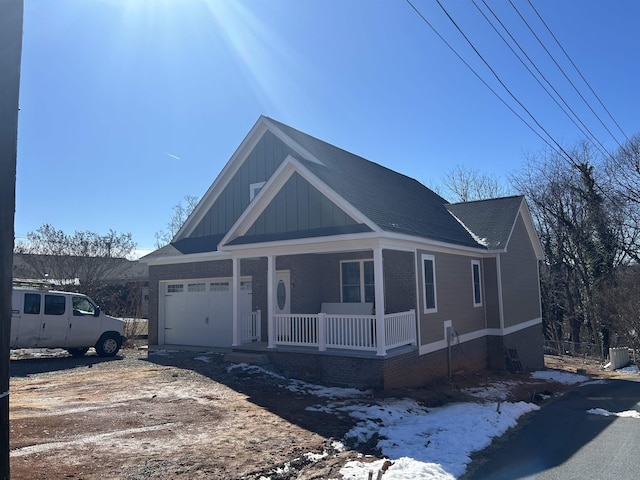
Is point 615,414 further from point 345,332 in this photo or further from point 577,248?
point 577,248

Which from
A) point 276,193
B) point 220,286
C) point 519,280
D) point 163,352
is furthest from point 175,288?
point 519,280

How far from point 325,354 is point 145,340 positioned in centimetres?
1241

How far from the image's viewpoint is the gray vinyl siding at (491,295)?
16.8 metres

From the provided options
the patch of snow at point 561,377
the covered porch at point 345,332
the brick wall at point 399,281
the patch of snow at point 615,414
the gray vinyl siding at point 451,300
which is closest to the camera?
the patch of snow at point 615,414

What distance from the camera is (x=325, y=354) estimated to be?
1104 centimetres

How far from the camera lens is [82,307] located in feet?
49.0

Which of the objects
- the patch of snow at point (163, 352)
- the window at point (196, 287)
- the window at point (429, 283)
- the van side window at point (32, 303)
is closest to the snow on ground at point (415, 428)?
the window at point (429, 283)

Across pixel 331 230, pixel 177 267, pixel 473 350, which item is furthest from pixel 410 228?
pixel 177 267

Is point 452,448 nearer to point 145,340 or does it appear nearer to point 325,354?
point 325,354

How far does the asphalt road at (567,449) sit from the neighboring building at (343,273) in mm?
3108

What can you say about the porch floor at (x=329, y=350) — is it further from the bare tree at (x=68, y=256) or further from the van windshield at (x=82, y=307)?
the bare tree at (x=68, y=256)

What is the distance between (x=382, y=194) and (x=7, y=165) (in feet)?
37.9

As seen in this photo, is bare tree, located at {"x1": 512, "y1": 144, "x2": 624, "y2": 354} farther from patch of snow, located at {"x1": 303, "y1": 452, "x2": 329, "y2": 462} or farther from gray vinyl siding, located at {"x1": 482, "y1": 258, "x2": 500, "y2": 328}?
patch of snow, located at {"x1": 303, "y1": 452, "x2": 329, "y2": 462}

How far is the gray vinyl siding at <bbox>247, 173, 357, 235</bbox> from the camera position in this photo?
1154 cm
